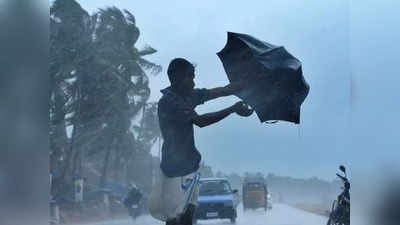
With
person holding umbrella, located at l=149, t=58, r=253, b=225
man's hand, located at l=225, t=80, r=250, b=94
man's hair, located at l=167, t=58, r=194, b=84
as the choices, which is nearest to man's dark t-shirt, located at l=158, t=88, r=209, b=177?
person holding umbrella, located at l=149, t=58, r=253, b=225

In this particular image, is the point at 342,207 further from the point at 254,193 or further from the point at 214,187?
the point at 214,187

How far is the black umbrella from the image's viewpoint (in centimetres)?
437

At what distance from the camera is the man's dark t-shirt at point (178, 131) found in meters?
4.23

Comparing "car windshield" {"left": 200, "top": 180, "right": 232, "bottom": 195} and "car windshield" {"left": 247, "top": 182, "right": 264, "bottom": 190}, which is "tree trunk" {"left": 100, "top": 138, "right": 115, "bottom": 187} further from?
"car windshield" {"left": 247, "top": 182, "right": 264, "bottom": 190}

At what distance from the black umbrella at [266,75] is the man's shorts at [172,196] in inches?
29.1

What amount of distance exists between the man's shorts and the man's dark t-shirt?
2.0 inches

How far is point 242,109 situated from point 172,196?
81cm

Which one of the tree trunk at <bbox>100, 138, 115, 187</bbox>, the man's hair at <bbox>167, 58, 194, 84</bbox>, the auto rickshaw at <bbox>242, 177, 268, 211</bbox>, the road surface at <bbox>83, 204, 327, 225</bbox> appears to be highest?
the man's hair at <bbox>167, 58, 194, 84</bbox>

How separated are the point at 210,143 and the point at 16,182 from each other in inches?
58.0

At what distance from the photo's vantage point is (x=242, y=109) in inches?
172

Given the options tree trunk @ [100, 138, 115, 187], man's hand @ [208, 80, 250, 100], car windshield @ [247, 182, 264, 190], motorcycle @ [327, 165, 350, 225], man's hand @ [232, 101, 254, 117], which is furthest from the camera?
motorcycle @ [327, 165, 350, 225]

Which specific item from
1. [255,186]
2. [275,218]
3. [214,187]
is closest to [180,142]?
[214,187]

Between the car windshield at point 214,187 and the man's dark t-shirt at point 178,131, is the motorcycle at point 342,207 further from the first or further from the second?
the man's dark t-shirt at point 178,131

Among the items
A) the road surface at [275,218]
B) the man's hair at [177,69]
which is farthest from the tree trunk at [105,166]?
the man's hair at [177,69]
